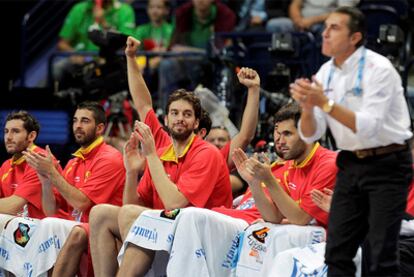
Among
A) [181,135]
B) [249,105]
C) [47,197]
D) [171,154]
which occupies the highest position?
[249,105]

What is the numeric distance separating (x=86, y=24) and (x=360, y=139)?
21.8 ft

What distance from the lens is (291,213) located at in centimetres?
591

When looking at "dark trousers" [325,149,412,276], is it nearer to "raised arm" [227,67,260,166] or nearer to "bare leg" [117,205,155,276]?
"bare leg" [117,205,155,276]

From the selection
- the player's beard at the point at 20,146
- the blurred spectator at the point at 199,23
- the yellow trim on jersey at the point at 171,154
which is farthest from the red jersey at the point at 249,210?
the blurred spectator at the point at 199,23

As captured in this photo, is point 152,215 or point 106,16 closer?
point 152,215

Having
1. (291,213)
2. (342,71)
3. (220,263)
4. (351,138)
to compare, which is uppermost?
(342,71)

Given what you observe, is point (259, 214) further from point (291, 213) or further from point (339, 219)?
point (339, 219)

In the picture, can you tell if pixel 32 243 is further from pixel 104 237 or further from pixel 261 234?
pixel 261 234

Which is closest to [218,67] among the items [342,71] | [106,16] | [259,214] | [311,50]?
[311,50]

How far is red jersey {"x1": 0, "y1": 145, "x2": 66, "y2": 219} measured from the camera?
733 cm

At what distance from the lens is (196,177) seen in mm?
6500

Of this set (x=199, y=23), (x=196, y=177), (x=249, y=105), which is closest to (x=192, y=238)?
(x=196, y=177)

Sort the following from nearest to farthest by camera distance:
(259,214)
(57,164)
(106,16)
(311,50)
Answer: (259,214) < (57,164) < (311,50) < (106,16)

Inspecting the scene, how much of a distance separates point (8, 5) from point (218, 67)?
139 inches
